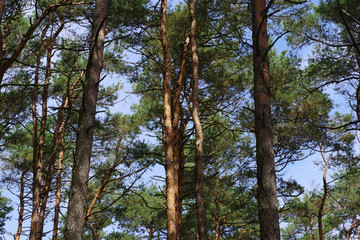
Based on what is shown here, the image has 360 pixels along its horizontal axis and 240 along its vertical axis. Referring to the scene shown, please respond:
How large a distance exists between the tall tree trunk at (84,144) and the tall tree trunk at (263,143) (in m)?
1.85

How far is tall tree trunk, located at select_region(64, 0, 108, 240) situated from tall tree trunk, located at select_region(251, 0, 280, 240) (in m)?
1.85

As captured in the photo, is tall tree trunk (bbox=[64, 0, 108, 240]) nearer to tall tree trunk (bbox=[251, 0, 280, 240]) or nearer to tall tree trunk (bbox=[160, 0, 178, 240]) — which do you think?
tall tree trunk (bbox=[251, 0, 280, 240])

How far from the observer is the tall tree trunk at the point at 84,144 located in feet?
11.8

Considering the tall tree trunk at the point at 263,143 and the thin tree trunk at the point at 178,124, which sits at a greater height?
the thin tree trunk at the point at 178,124

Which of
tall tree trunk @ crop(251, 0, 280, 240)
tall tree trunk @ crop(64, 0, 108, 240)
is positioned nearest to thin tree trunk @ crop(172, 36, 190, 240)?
tall tree trunk @ crop(64, 0, 108, 240)

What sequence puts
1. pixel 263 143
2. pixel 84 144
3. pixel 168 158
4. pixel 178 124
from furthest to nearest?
pixel 178 124 < pixel 168 158 < pixel 84 144 < pixel 263 143

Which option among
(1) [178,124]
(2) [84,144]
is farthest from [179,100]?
(2) [84,144]

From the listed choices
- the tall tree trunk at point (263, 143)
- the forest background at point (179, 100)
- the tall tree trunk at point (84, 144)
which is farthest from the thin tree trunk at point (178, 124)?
the tall tree trunk at point (263, 143)

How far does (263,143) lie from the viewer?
342cm

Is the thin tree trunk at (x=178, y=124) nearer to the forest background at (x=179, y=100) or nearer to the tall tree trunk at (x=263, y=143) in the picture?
the forest background at (x=179, y=100)

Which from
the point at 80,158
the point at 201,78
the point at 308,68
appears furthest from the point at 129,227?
the point at 80,158

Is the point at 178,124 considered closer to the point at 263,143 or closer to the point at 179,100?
the point at 179,100

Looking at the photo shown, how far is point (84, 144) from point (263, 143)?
1956 mm

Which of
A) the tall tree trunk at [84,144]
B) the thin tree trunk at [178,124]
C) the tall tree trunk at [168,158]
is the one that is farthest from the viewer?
the thin tree trunk at [178,124]
